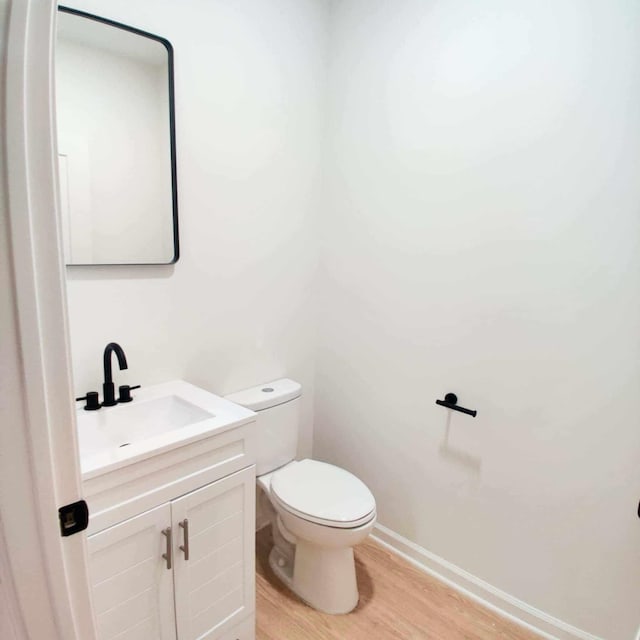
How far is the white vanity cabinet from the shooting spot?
3.60ft

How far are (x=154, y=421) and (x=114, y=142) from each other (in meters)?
0.97

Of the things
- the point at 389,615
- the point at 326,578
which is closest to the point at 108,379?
the point at 326,578

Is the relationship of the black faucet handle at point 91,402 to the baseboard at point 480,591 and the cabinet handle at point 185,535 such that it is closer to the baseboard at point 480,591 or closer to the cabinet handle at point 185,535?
the cabinet handle at point 185,535

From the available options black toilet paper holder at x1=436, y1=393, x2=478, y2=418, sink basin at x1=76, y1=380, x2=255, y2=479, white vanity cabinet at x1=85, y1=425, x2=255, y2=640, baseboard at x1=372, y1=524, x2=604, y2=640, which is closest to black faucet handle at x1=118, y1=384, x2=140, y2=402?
sink basin at x1=76, y1=380, x2=255, y2=479

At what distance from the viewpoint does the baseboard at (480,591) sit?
62.0 inches

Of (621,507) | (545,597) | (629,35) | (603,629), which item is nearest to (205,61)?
(629,35)

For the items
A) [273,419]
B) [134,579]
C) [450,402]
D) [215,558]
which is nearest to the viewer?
[134,579]

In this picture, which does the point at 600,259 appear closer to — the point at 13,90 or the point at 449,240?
the point at 449,240

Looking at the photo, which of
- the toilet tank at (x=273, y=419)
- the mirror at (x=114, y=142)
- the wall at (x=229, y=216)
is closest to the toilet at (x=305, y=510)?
the toilet tank at (x=273, y=419)

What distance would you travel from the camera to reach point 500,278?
1.58 meters

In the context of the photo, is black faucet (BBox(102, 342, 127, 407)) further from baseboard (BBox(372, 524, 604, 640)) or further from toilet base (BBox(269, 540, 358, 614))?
baseboard (BBox(372, 524, 604, 640))

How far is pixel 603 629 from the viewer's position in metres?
1.48

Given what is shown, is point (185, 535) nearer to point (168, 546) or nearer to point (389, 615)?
point (168, 546)

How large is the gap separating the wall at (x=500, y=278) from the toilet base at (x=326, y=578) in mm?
435
